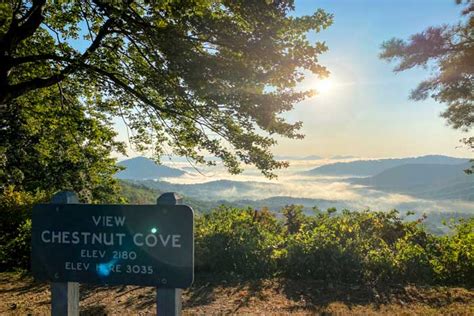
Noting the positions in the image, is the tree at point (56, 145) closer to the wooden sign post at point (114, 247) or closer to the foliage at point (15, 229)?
the foliage at point (15, 229)

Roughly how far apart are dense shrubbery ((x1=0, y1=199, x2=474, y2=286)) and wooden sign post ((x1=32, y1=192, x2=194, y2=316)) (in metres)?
4.31

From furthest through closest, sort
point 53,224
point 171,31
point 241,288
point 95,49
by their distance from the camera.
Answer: point 95,49, point 171,31, point 241,288, point 53,224

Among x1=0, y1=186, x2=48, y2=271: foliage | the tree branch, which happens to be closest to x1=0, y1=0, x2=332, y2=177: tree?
the tree branch

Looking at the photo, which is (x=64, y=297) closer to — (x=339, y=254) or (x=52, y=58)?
(x=339, y=254)

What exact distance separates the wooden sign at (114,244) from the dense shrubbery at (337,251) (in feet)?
14.4

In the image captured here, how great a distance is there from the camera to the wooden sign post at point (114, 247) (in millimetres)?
2949

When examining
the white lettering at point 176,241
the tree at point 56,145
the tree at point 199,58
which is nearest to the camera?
the white lettering at point 176,241

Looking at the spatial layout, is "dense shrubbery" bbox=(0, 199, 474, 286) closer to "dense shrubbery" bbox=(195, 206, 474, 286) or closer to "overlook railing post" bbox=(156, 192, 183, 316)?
"dense shrubbery" bbox=(195, 206, 474, 286)

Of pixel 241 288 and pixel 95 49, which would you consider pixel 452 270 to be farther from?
pixel 95 49

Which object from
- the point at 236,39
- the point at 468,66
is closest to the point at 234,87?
the point at 236,39

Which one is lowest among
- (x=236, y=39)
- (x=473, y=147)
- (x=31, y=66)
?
(x=473, y=147)

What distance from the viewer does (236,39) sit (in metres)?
6.79

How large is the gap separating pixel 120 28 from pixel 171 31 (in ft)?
5.70

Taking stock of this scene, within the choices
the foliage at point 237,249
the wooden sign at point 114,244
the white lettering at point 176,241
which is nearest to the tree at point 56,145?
the foliage at point 237,249
